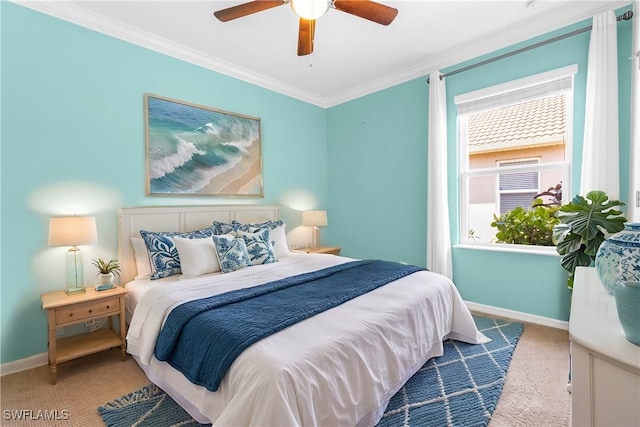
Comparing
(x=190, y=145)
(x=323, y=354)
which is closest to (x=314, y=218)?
(x=190, y=145)

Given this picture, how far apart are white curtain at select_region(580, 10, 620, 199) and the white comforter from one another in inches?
61.6

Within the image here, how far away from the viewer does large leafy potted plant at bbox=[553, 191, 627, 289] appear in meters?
2.21

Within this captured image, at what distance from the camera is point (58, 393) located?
1996 millimetres

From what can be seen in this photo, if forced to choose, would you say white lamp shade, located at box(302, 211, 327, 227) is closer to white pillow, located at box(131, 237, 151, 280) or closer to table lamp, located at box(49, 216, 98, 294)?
white pillow, located at box(131, 237, 151, 280)

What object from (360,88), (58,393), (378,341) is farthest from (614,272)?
(360,88)

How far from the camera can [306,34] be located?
7.39ft

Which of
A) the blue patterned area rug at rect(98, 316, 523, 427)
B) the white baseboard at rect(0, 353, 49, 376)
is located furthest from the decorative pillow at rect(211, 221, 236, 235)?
the white baseboard at rect(0, 353, 49, 376)

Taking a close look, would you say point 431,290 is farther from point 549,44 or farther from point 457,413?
point 549,44

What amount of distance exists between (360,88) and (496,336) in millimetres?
3474

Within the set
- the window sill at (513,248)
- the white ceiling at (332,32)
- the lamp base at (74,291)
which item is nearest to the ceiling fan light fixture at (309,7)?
the white ceiling at (332,32)

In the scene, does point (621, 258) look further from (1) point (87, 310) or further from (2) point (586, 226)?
(1) point (87, 310)

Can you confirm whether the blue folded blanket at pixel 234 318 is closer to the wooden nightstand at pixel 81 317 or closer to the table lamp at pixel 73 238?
the wooden nightstand at pixel 81 317

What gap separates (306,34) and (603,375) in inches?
96.7

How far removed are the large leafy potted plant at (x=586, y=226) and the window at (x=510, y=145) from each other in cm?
61
